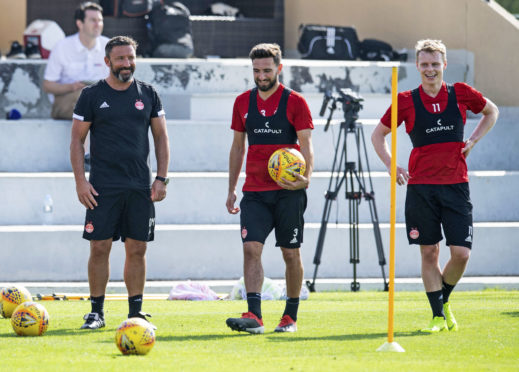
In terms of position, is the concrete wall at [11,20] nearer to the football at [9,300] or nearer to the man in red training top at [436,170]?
the football at [9,300]

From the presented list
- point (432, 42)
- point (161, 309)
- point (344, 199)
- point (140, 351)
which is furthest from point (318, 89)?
point (140, 351)

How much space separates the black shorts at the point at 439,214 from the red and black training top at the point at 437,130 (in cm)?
6

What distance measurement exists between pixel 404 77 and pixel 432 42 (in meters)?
7.57

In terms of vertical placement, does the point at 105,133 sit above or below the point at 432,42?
below

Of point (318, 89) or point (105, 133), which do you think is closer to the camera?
point (105, 133)

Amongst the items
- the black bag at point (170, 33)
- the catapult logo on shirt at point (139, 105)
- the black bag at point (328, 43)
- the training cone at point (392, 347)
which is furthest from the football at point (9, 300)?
the black bag at point (328, 43)

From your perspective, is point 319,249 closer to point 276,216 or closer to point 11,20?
point 276,216

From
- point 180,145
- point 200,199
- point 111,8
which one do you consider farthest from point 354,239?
point 111,8

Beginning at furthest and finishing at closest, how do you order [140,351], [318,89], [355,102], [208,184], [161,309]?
[318,89] → [208,184] → [355,102] → [161,309] → [140,351]

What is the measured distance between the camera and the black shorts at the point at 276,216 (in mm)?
8086

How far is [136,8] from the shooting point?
16.8 metres

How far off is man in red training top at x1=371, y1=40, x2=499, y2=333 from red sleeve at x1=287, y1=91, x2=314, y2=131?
1.90 ft

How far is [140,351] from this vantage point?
22.6 ft

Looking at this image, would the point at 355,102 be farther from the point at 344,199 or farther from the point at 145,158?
the point at 145,158
